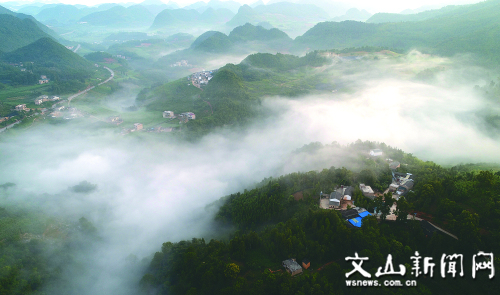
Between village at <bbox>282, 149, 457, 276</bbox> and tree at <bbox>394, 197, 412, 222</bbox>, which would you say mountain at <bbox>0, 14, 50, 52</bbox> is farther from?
tree at <bbox>394, 197, 412, 222</bbox>

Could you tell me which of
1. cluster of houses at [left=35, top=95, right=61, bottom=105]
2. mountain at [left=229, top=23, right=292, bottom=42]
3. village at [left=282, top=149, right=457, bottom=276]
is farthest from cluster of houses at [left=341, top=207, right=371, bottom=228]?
mountain at [left=229, top=23, right=292, bottom=42]

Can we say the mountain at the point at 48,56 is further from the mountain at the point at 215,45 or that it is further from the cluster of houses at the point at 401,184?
the cluster of houses at the point at 401,184

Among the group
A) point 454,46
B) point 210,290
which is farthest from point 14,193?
point 454,46

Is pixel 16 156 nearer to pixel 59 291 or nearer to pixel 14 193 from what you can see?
pixel 14 193

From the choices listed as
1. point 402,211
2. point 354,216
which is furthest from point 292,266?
point 402,211

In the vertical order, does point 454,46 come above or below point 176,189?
above

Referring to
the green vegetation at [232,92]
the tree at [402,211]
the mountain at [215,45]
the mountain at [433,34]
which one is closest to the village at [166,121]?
the green vegetation at [232,92]

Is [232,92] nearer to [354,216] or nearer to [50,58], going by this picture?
[354,216]
